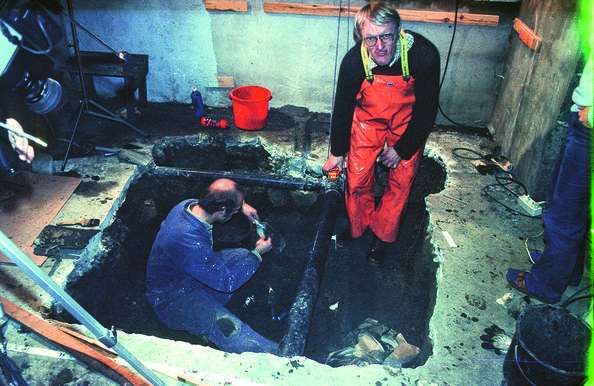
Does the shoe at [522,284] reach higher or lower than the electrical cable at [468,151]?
lower

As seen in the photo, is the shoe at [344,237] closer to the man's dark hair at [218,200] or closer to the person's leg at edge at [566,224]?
the man's dark hair at [218,200]

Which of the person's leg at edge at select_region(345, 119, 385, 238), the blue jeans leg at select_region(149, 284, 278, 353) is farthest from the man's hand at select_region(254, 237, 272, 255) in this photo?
the person's leg at edge at select_region(345, 119, 385, 238)

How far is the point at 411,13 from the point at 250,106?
230cm

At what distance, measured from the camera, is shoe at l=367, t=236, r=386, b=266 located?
4.44 m

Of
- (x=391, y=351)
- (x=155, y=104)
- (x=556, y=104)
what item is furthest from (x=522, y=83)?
(x=155, y=104)

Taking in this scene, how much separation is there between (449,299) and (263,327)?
177cm

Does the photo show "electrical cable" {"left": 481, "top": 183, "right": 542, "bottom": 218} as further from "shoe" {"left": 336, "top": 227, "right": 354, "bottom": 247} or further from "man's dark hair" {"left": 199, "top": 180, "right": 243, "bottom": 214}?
"man's dark hair" {"left": 199, "top": 180, "right": 243, "bottom": 214}

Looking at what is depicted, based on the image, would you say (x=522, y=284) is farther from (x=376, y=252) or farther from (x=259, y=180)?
(x=259, y=180)

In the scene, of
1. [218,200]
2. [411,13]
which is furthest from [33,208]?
[411,13]

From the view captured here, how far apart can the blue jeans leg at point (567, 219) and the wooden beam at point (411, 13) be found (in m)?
2.73

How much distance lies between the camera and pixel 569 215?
2.99 meters

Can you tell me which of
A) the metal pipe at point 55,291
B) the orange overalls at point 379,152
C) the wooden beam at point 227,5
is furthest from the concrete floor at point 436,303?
the wooden beam at point 227,5

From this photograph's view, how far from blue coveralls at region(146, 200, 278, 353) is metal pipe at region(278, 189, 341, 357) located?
0.41m

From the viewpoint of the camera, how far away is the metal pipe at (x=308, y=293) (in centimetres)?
297
